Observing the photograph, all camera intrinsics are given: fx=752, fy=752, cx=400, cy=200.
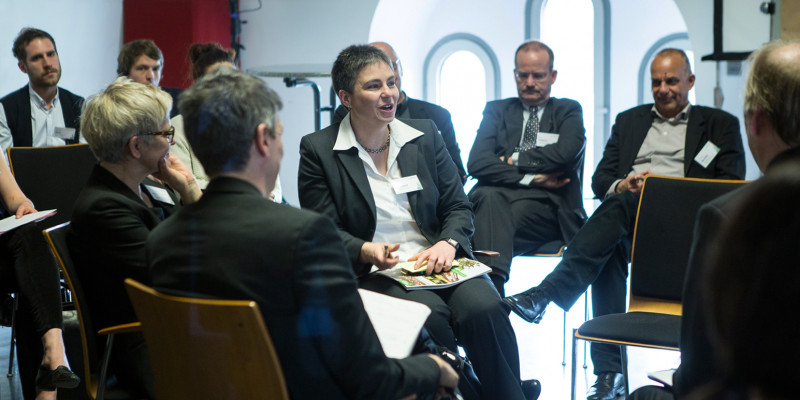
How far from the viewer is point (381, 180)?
277 cm

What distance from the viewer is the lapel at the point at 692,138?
→ 3.69 meters

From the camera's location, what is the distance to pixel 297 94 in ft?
21.2

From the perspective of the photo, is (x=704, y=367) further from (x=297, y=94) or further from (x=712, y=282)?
(x=297, y=94)

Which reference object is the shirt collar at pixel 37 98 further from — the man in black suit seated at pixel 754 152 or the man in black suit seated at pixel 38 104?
the man in black suit seated at pixel 754 152

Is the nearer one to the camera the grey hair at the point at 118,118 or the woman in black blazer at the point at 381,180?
the grey hair at the point at 118,118

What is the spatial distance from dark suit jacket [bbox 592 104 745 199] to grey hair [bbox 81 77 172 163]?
97.0 inches

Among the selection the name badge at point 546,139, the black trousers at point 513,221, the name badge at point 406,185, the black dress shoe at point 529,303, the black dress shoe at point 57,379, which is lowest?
the black dress shoe at point 57,379

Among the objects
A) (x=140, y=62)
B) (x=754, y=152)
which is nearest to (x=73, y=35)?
(x=140, y=62)

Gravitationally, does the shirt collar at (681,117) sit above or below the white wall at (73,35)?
below

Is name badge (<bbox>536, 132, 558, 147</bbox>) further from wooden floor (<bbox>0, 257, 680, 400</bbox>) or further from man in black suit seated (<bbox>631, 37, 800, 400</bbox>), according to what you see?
man in black suit seated (<bbox>631, 37, 800, 400</bbox>)

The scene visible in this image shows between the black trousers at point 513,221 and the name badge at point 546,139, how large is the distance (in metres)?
0.29

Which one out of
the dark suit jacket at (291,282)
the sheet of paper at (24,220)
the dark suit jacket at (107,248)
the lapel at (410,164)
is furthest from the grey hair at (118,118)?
the lapel at (410,164)

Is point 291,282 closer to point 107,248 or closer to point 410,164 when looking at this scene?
point 107,248

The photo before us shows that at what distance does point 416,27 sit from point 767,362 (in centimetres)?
657
